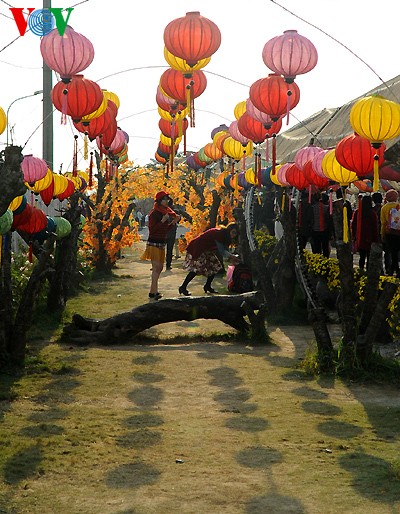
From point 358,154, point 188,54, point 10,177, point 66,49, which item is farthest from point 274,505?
point 66,49

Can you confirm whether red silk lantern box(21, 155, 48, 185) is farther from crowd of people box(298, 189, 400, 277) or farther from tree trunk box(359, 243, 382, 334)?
tree trunk box(359, 243, 382, 334)

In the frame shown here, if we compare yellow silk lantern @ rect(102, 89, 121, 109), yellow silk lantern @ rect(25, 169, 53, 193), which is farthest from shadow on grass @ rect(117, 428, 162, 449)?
yellow silk lantern @ rect(102, 89, 121, 109)

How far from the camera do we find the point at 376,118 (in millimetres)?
9406

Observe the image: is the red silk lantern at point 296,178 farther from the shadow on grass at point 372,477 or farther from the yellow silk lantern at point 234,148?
the shadow on grass at point 372,477

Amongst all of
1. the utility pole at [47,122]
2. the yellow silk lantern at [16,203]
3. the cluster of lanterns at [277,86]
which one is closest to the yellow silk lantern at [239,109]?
the cluster of lanterns at [277,86]

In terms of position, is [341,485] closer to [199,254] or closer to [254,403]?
[254,403]

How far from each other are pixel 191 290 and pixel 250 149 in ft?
9.95

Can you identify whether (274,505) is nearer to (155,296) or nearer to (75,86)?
(75,86)

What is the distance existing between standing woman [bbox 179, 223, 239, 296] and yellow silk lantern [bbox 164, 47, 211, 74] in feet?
11.8

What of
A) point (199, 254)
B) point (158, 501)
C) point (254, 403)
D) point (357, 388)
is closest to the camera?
point (158, 501)

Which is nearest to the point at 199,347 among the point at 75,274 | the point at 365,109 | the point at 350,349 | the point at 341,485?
the point at 350,349

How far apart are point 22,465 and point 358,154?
618cm

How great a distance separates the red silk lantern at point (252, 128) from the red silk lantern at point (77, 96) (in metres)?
3.18

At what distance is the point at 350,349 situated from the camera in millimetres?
8461
